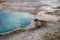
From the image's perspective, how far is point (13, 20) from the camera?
3.33 ft

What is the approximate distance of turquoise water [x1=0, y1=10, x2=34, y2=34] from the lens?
0.90m

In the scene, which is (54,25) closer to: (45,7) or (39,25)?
(39,25)

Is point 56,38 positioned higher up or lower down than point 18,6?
lower down

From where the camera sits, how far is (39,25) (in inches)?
37.5

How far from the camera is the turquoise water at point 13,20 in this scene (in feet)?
2.94

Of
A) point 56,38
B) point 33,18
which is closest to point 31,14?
point 33,18

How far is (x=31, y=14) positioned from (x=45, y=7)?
0.24 metres

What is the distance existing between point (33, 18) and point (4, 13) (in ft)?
0.87

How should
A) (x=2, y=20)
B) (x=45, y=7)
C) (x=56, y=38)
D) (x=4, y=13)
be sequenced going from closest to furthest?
(x=56, y=38), (x=2, y=20), (x=4, y=13), (x=45, y=7)

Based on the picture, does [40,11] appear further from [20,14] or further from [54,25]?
[54,25]

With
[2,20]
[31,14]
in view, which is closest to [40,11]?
[31,14]

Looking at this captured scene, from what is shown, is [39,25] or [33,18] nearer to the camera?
[39,25]

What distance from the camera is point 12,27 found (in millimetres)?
897

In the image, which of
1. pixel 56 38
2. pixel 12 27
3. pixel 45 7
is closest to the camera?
pixel 56 38
